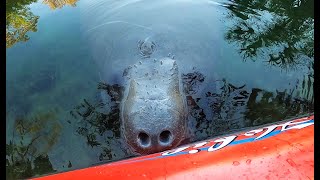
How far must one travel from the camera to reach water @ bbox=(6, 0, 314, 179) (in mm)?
2656

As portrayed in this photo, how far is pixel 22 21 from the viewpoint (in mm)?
3379

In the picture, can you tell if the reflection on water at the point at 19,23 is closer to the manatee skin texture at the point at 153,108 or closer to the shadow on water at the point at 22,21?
the shadow on water at the point at 22,21

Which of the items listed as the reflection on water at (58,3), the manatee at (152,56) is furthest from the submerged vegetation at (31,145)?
the reflection on water at (58,3)

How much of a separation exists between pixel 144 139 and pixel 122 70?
→ 1.65 feet

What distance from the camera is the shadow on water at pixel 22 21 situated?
3100 mm

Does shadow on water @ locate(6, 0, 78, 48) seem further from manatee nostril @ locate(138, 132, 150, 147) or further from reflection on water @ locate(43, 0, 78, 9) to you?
manatee nostril @ locate(138, 132, 150, 147)

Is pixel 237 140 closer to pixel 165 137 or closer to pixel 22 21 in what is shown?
pixel 165 137

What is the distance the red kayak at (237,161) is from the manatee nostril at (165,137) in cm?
22

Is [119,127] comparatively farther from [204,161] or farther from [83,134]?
[204,161]

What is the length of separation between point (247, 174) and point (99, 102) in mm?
1214

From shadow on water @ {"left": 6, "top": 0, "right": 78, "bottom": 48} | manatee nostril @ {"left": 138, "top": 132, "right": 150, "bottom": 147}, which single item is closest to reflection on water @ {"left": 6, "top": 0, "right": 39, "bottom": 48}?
shadow on water @ {"left": 6, "top": 0, "right": 78, "bottom": 48}

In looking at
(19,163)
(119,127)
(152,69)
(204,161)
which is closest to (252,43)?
(152,69)

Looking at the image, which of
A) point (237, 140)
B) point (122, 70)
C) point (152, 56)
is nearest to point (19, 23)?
point (122, 70)

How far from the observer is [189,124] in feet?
8.39
